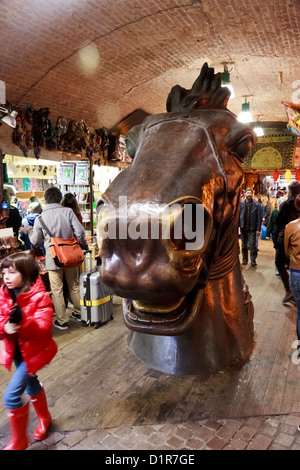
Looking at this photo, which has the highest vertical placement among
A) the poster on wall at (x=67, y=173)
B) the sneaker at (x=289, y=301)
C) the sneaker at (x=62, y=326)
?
the poster on wall at (x=67, y=173)

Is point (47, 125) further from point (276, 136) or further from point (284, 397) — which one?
point (276, 136)

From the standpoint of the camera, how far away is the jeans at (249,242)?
26.6 feet

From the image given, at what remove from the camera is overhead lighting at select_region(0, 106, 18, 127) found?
6509mm

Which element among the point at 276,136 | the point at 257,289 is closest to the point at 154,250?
the point at 257,289

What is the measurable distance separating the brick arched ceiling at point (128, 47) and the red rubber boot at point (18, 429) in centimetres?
497

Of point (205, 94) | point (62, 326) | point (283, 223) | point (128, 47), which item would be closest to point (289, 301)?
point (283, 223)

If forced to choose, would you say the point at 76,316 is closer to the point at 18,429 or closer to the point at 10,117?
the point at 18,429

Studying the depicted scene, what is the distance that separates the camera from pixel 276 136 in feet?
46.6

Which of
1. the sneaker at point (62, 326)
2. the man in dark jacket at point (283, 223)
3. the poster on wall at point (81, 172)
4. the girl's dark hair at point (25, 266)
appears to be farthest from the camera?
the poster on wall at point (81, 172)

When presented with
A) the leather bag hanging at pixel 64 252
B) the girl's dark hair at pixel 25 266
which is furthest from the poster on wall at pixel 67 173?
the girl's dark hair at pixel 25 266

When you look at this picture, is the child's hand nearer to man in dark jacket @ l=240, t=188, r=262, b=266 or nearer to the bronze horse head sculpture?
the bronze horse head sculpture

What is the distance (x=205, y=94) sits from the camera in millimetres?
2307

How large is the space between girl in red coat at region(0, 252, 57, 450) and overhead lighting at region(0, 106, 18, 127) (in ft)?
16.4

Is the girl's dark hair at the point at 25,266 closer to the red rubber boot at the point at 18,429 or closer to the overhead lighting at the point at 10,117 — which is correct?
the red rubber boot at the point at 18,429
